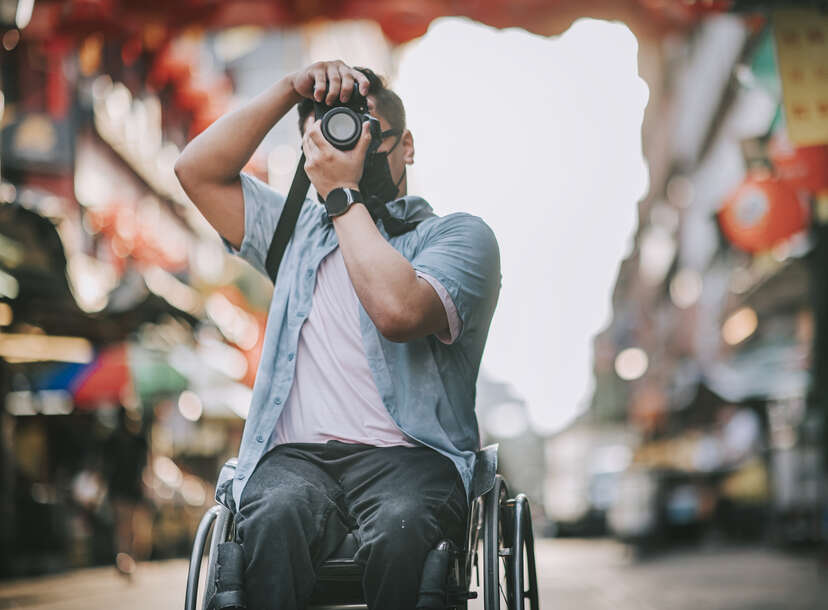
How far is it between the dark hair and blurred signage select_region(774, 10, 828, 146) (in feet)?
14.1

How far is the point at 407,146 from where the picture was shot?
2.88 metres

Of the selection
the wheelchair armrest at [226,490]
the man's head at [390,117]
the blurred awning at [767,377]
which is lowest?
the blurred awning at [767,377]

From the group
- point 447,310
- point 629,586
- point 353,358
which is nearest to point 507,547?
point 353,358

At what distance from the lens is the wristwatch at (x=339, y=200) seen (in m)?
2.47

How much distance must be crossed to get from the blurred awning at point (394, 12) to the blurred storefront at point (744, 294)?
0.72 metres

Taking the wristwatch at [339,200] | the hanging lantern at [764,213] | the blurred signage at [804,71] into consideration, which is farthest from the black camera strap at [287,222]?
the hanging lantern at [764,213]

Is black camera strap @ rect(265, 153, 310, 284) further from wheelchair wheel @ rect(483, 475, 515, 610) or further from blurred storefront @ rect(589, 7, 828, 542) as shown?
blurred storefront @ rect(589, 7, 828, 542)

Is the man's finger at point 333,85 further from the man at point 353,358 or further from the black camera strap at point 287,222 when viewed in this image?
the black camera strap at point 287,222

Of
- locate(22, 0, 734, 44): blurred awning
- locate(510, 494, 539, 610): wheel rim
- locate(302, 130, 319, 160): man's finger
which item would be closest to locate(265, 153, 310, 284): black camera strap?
locate(302, 130, 319, 160): man's finger

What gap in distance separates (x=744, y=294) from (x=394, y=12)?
1297cm

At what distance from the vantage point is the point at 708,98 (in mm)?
27000

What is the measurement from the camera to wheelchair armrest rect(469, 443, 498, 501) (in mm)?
2645

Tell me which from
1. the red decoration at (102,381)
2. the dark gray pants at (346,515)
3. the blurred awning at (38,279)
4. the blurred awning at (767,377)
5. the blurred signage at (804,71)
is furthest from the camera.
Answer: the blurred awning at (767,377)

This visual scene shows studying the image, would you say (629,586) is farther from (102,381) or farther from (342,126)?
(342,126)
